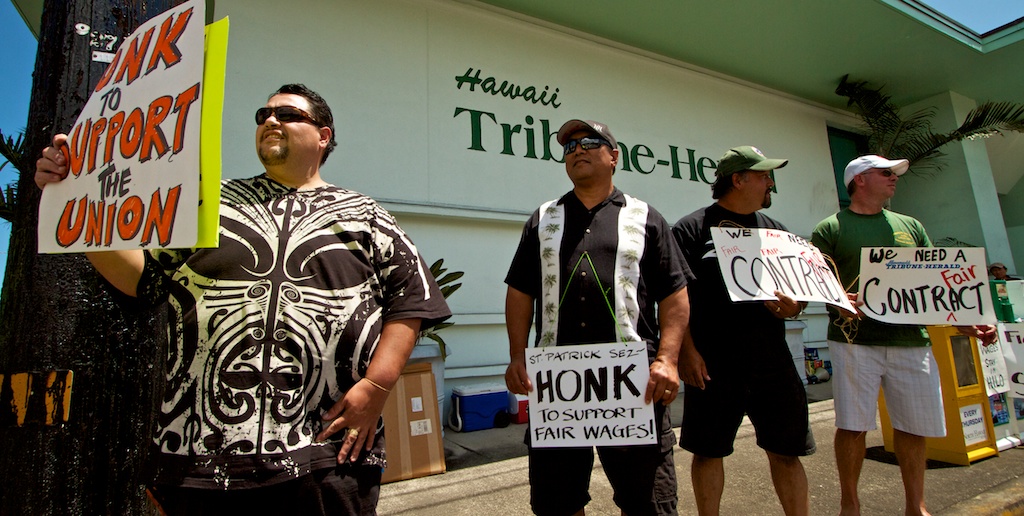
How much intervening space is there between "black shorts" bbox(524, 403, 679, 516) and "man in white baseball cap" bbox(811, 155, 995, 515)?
1361mm

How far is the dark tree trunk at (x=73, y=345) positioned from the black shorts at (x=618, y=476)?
4.05ft

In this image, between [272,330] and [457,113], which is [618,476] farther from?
[457,113]

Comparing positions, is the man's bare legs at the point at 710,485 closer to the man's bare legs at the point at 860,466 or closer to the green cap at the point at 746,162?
the man's bare legs at the point at 860,466

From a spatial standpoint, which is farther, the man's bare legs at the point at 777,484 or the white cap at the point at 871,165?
the white cap at the point at 871,165

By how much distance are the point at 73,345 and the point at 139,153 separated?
0.56 metres

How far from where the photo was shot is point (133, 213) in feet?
3.98

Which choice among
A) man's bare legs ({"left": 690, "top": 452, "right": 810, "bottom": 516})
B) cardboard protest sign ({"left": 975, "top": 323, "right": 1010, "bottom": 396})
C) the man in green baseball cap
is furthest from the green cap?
cardboard protest sign ({"left": 975, "top": 323, "right": 1010, "bottom": 396})

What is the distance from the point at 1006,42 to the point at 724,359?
8444mm

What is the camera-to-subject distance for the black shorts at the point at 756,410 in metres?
2.25

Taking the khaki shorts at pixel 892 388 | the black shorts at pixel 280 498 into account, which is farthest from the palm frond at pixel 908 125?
the black shorts at pixel 280 498

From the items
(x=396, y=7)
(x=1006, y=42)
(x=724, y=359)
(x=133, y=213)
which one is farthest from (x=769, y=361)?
(x=1006, y=42)

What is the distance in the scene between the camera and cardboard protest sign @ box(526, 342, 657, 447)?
5.96 ft

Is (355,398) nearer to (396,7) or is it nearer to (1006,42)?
(396,7)

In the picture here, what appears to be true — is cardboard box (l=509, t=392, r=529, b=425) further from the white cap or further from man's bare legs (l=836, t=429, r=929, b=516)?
the white cap
